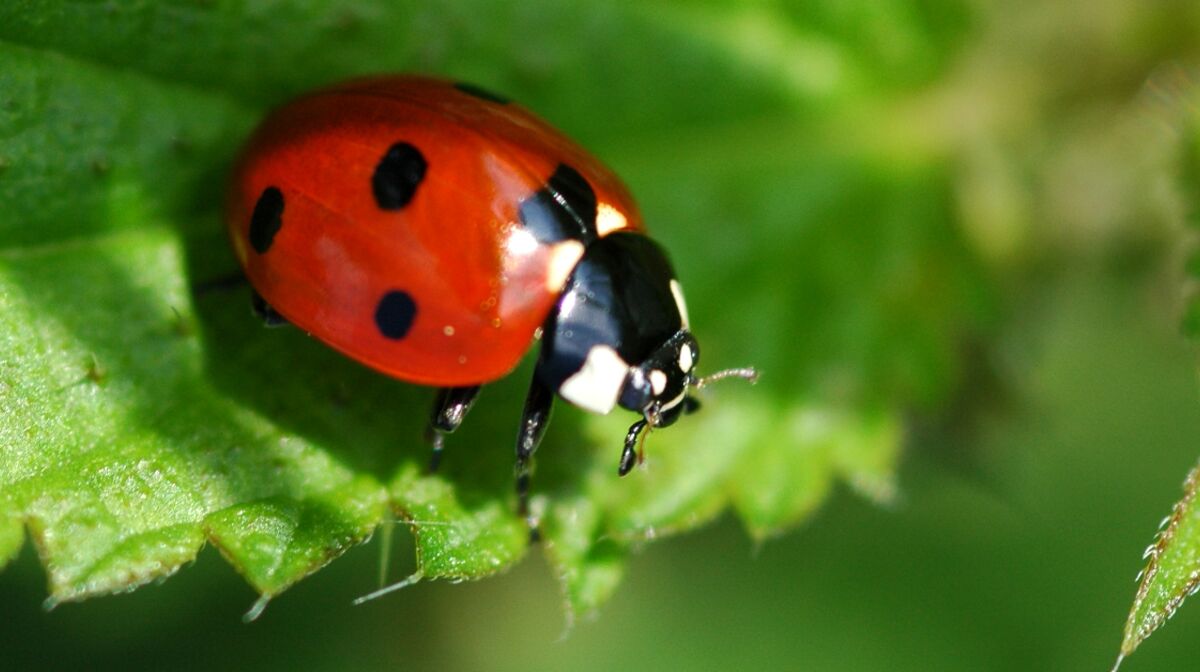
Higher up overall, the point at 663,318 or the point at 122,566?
the point at 663,318

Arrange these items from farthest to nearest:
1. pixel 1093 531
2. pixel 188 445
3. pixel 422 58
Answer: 1. pixel 1093 531
2. pixel 422 58
3. pixel 188 445

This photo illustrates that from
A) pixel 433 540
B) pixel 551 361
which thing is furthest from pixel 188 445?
pixel 551 361

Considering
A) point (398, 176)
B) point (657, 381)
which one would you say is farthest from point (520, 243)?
point (657, 381)

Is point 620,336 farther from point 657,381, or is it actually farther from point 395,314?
point 395,314

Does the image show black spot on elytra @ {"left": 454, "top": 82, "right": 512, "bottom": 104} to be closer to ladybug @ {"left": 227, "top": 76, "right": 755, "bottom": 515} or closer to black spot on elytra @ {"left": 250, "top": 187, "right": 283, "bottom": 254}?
ladybug @ {"left": 227, "top": 76, "right": 755, "bottom": 515}

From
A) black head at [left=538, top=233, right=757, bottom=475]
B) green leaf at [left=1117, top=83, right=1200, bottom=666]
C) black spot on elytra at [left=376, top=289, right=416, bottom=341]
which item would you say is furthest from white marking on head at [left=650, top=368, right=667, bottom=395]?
green leaf at [left=1117, top=83, right=1200, bottom=666]

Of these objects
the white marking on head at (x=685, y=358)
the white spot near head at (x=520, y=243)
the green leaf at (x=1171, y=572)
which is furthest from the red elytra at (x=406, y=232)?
the green leaf at (x=1171, y=572)

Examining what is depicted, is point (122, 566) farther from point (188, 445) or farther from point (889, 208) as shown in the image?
point (889, 208)
